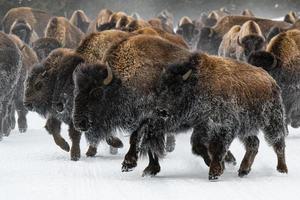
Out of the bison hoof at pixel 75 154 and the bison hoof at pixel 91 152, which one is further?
the bison hoof at pixel 91 152

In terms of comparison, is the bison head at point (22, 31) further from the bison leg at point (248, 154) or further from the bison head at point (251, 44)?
the bison leg at point (248, 154)

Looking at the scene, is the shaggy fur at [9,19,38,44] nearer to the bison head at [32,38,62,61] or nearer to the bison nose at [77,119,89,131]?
the bison head at [32,38,62,61]

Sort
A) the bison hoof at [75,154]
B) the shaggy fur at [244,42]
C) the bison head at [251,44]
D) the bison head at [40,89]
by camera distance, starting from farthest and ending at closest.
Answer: the shaggy fur at [244,42]
the bison head at [251,44]
the bison head at [40,89]
the bison hoof at [75,154]

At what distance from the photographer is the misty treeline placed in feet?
161

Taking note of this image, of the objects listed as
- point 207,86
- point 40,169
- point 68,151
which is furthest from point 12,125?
point 207,86

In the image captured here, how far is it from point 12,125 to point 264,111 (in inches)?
317

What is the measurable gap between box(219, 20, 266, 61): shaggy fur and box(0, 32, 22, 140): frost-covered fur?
16.2ft

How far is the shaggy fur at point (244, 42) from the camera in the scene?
16.2 m

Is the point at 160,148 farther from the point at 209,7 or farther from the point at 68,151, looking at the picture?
the point at 209,7

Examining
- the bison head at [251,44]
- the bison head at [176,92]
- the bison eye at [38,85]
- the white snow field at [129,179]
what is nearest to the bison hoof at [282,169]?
the white snow field at [129,179]

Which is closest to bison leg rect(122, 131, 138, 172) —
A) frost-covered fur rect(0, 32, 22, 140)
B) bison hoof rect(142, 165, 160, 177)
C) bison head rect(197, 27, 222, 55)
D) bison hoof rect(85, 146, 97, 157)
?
bison hoof rect(142, 165, 160, 177)

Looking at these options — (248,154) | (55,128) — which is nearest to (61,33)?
(55,128)

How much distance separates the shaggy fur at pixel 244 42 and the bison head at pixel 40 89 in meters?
6.19

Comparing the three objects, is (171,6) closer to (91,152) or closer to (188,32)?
(188,32)
